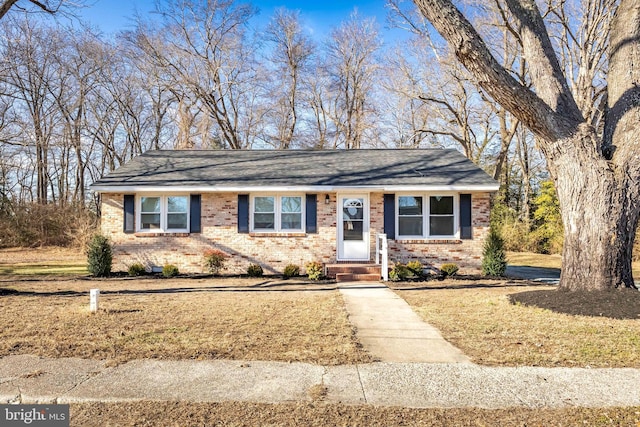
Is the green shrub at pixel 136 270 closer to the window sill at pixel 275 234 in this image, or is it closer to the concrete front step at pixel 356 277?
the window sill at pixel 275 234

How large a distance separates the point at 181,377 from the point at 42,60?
87.5ft

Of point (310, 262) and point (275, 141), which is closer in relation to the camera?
point (310, 262)

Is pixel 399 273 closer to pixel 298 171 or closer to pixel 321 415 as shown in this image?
pixel 298 171

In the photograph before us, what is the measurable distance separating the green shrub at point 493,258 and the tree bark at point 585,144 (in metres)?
4.06

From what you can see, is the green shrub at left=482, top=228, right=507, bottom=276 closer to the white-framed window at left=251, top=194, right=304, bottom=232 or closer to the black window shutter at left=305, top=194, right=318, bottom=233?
the black window shutter at left=305, top=194, right=318, bottom=233

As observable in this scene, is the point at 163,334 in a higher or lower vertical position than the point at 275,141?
lower

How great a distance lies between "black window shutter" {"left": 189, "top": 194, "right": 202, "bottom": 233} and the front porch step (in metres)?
4.14

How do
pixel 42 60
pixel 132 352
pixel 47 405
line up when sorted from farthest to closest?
pixel 42 60 → pixel 132 352 → pixel 47 405

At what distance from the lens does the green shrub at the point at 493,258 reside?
11977mm

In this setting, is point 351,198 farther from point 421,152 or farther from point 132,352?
point 132,352

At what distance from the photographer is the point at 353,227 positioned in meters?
12.7

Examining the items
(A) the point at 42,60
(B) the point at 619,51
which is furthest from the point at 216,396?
(A) the point at 42,60

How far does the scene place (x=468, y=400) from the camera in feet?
11.3

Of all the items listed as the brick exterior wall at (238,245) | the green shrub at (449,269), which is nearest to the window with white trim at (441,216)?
the brick exterior wall at (238,245)
